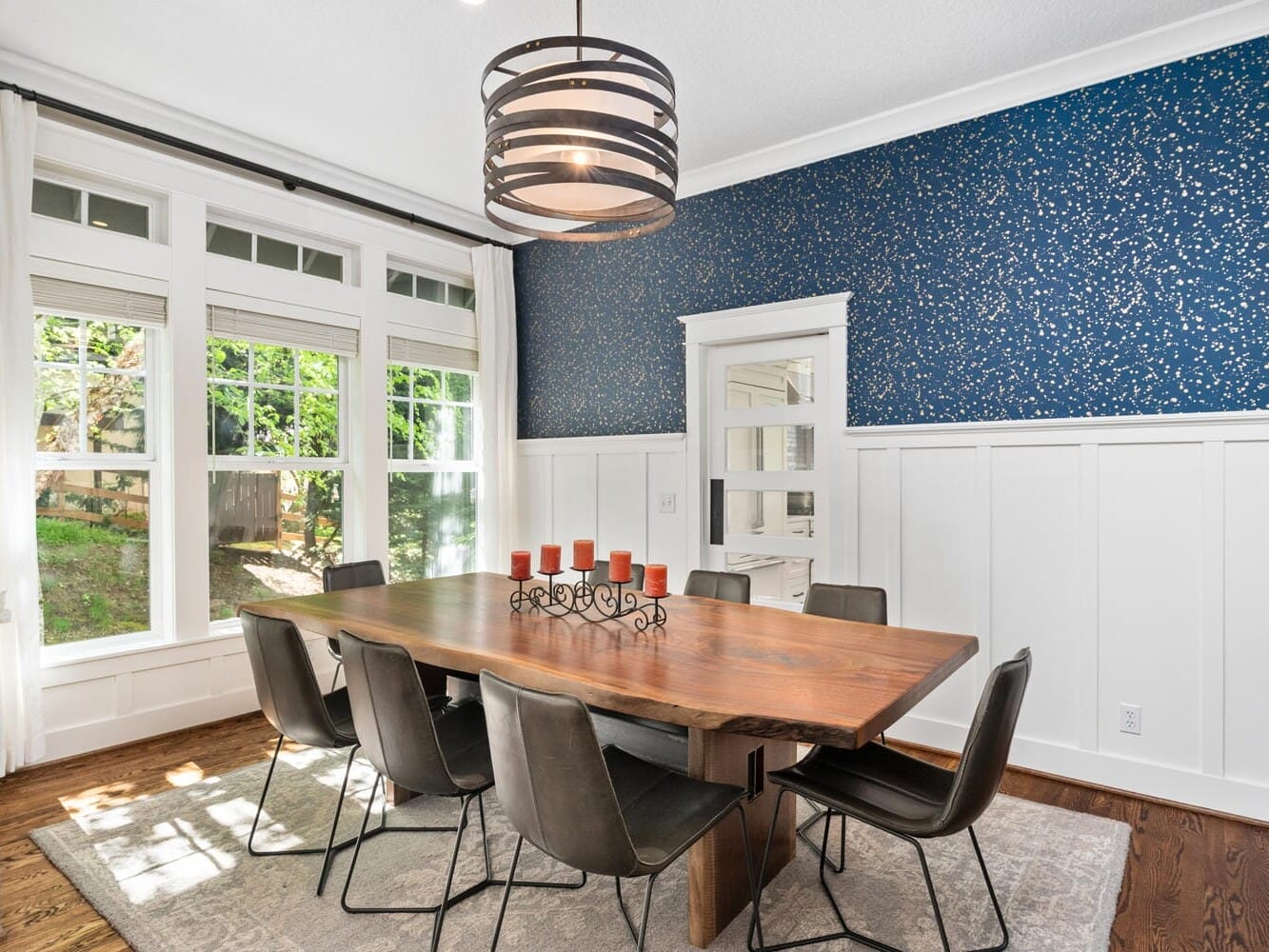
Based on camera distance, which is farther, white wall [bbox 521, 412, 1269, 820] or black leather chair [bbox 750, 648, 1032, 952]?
white wall [bbox 521, 412, 1269, 820]

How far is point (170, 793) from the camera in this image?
288 centimetres

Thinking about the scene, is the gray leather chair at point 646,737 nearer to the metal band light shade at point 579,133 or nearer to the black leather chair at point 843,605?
A: the black leather chair at point 843,605

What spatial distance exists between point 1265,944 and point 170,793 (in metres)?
3.61

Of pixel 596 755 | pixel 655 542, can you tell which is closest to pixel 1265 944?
pixel 596 755

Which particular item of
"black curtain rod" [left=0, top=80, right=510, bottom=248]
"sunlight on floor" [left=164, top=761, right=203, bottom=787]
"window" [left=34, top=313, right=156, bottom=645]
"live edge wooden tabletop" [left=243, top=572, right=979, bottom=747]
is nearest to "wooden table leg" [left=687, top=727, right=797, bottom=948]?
"live edge wooden tabletop" [left=243, top=572, right=979, bottom=747]

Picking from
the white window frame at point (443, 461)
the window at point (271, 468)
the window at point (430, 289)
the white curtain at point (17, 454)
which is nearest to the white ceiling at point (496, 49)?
the white curtain at point (17, 454)

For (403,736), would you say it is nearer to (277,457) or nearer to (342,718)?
(342,718)

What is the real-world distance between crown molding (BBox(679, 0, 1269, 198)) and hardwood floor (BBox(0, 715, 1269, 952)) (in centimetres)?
288

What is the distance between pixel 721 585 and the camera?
3094 mm

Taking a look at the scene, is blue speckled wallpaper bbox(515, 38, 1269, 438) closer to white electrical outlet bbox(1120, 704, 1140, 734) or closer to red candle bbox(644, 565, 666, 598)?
white electrical outlet bbox(1120, 704, 1140, 734)

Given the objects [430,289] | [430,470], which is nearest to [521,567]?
[430,470]

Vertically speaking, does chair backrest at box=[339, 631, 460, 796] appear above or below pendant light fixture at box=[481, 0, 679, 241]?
below

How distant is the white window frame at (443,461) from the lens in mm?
4621

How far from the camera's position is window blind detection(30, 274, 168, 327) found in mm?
3195
